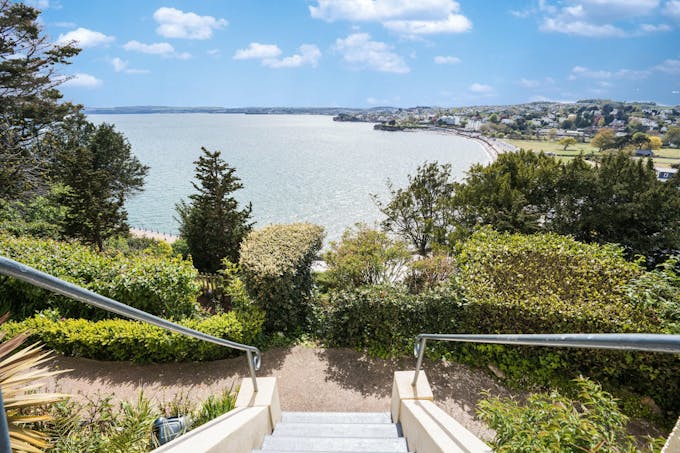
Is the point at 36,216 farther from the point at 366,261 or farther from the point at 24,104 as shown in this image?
the point at 366,261

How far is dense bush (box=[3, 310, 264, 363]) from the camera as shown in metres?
6.15

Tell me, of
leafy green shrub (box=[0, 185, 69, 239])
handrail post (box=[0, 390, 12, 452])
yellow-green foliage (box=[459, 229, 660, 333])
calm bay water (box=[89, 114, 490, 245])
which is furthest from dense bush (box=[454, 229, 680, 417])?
leafy green shrub (box=[0, 185, 69, 239])

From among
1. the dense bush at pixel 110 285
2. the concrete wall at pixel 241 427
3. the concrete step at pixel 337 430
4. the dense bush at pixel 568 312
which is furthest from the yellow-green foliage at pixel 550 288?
the dense bush at pixel 110 285

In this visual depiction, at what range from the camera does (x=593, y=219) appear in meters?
12.6

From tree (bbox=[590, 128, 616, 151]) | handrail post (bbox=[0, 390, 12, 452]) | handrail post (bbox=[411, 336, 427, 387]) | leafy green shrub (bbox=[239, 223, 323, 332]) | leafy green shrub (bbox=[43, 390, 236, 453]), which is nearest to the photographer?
handrail post (bbox=[0, 390, 12, 452])

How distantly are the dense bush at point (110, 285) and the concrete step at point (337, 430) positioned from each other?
4.30 meters

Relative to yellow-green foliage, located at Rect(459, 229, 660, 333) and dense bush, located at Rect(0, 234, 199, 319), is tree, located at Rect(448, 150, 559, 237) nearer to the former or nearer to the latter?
yellow-green foliage, located at Rect(459, 229, 660, 333)

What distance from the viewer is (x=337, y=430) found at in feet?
13.5

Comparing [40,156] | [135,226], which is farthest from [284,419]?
[135,226]

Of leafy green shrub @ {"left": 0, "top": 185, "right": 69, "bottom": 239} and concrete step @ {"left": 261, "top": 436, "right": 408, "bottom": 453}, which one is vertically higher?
leafy green shrub @ {"left": 0, "top": 185, "right": 69, "bottom": 239}

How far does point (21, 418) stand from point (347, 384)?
179 inches

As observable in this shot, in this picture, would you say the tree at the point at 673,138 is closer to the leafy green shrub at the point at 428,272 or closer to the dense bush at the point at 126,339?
the leafy green shrub at the point at 428,272

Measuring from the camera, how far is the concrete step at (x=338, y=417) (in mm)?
4773

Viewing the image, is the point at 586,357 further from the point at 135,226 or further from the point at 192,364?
the point at 135,226
